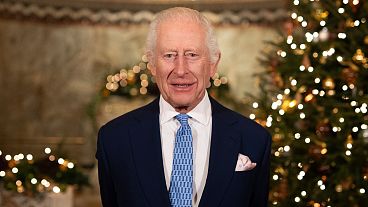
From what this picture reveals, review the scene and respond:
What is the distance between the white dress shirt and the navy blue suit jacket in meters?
0.03

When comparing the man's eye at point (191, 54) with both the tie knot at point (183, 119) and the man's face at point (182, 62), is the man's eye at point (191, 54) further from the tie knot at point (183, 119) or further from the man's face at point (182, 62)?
the tie knot at point (183, 119)

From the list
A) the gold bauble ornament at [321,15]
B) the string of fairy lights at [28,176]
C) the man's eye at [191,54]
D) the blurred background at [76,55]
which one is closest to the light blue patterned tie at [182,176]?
the man's eye at [191,54]

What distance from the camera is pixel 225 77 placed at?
1094 cm

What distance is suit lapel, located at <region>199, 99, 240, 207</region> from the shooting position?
2.58 metres

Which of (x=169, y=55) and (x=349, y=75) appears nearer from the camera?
(x=169, y=55)

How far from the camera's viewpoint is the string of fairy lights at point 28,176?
6469mm

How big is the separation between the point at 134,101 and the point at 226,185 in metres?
8.26

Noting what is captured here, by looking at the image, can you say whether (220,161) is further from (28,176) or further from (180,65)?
(28,176)

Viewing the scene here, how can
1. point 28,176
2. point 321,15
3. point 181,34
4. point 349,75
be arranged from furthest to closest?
point 28,176 → point 321,15 → point 349,75 → point 181,34

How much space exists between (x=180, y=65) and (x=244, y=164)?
0.42m

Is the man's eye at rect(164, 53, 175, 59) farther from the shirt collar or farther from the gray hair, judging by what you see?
the shirt collar

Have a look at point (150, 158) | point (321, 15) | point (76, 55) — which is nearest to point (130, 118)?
point (150, 158)

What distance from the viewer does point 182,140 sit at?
2.62 metres

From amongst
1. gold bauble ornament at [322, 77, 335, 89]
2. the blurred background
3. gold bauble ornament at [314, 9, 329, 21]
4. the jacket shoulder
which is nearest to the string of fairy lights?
gold bauble ornament at [322, 77, 335, 89]
